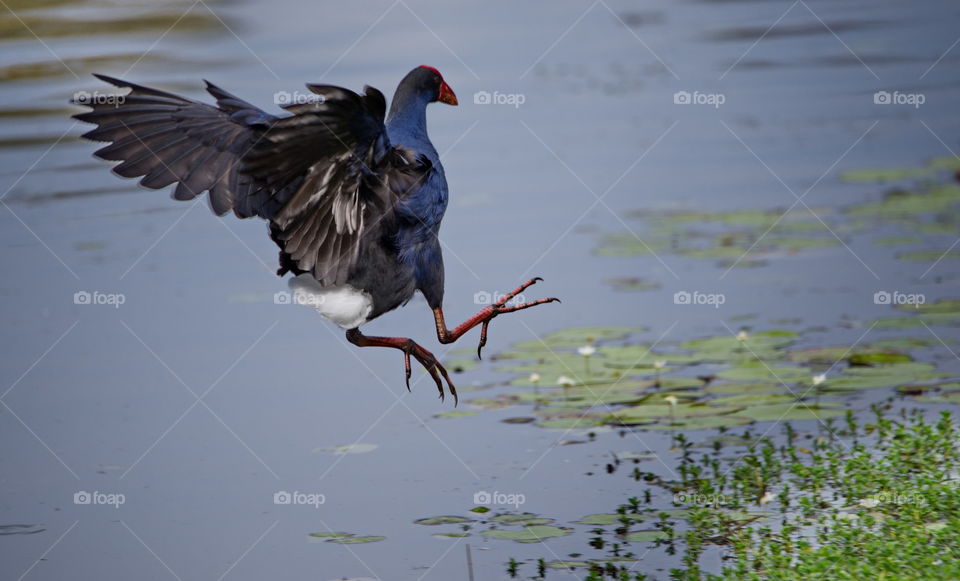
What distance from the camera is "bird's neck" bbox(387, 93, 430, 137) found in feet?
17.0

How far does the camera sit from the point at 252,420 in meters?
6.29

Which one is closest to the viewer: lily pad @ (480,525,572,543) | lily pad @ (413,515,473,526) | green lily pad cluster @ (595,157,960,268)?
lily pad @ (480,525,572,543)

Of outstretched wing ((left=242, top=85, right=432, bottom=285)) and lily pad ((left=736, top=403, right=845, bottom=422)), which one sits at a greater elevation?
outstretched wing ((left=242, top=85, right=432, bottom=285))

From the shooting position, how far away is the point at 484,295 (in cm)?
734

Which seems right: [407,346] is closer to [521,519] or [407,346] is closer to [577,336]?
[521,519]

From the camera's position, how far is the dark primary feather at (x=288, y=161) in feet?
13.1

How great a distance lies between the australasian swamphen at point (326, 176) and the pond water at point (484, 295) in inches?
34.7

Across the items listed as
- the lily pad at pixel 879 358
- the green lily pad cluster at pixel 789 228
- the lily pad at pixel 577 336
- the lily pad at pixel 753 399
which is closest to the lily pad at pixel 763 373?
the lily pad at pixel 753 399

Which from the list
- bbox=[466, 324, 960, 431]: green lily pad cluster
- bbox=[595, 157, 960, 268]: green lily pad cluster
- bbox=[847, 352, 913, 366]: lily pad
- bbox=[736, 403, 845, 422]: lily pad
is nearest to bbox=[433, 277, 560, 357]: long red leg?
bbox=[466, 324, 960, 431]: green lily pad cluster

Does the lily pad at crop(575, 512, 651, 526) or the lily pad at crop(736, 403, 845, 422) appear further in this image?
the lily pad at crop(736, 403, 845, 422)

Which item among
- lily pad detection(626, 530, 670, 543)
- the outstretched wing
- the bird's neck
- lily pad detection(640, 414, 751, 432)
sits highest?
the bird's neck

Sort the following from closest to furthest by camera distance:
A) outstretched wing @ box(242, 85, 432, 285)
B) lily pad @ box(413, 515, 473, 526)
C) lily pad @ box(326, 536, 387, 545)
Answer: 1. outstretched wing @ box(242, 85, 432, 285)
2. lily pad @ box(326, 536, 387, 545)
3. lily pad @ box(413, 515, 473, 526)

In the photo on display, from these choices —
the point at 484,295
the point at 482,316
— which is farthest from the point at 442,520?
the point at 484,295

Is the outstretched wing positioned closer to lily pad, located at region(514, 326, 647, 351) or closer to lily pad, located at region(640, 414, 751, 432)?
lily pad, located at region(640, 414, 751, 432)
